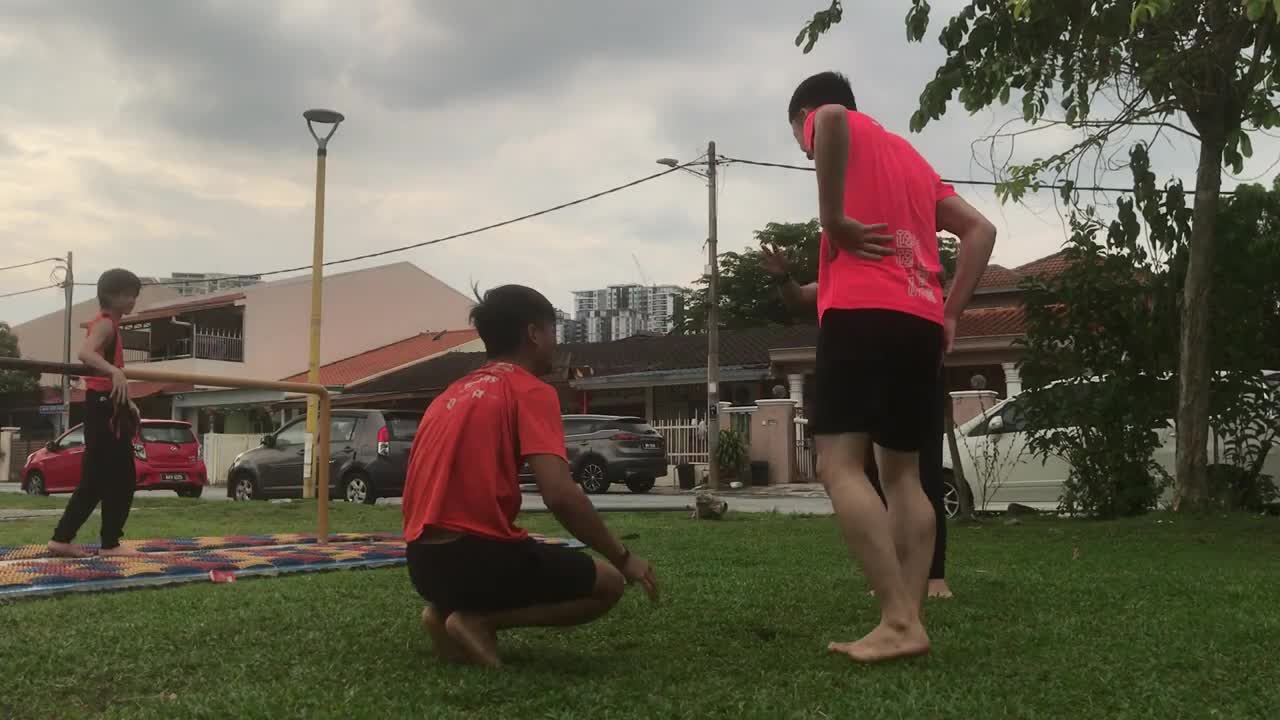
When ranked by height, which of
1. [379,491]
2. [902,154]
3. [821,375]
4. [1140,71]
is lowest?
[379,491]

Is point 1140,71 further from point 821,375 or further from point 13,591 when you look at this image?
point 13,591

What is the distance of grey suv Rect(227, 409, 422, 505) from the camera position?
55.0 feet

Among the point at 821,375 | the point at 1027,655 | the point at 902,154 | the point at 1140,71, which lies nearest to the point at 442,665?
the point at 821,375

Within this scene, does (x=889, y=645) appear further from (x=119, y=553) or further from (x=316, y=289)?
(x=316, y=289)

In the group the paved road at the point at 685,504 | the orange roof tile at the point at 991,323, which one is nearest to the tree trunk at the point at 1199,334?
→ the paved road at the point at 685,504

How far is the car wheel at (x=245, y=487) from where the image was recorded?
1817 cm

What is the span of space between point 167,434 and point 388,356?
23134mm

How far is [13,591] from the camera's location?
15.7 feet

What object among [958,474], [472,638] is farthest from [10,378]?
[472,638]

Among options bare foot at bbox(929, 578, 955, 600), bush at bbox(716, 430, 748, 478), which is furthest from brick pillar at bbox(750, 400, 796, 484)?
bare foot at bbox(929, 578, 955, 600)

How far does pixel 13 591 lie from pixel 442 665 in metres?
2.61

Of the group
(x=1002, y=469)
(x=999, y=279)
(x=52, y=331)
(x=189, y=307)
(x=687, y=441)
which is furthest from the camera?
(x=52, y=331)

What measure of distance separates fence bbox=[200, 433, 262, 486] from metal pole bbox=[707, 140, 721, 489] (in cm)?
1275

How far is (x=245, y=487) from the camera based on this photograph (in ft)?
60.4
